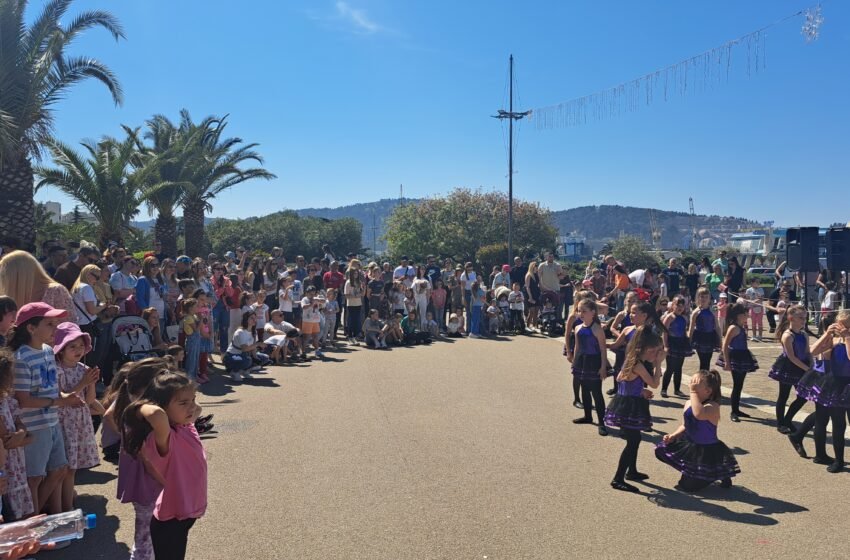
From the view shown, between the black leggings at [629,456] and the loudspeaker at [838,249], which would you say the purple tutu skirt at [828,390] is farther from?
the loudspeaker at [838,249]

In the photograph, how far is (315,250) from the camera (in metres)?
56.1

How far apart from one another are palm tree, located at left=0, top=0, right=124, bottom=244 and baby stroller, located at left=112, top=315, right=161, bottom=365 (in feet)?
23.5

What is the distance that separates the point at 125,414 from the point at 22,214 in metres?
13.6

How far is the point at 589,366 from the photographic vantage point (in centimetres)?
830

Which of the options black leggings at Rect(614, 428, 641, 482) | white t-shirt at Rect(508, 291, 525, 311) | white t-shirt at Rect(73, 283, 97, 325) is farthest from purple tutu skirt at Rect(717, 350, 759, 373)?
white t-shirt at Rect(508, 291, 525, 311)

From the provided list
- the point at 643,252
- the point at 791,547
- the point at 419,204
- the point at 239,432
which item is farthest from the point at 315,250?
the point at 791,547

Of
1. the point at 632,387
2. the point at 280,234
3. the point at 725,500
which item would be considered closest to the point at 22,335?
the point at 632,387

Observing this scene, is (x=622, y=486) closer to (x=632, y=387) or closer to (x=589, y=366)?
(x=632, y=387)

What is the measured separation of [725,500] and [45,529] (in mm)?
5113

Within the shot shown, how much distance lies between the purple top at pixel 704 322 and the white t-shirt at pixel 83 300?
8.22m

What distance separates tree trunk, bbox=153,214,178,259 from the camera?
82.4 feet

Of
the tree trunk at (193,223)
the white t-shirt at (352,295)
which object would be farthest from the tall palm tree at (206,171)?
the white t-shirt at (352,295)

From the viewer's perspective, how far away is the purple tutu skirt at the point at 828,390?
21.8 ft

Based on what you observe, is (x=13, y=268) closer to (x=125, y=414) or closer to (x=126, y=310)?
(x=125, y=414)
